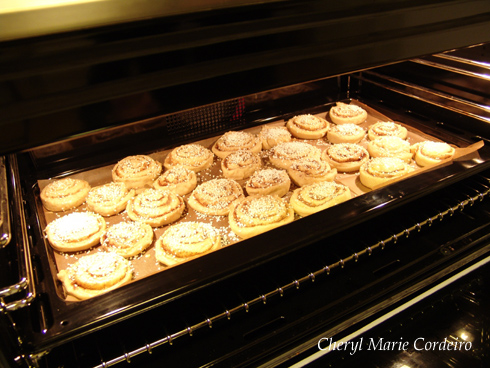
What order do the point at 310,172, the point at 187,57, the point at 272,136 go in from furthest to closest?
the point at 272,136
the point at 310,172
the point at 187,57

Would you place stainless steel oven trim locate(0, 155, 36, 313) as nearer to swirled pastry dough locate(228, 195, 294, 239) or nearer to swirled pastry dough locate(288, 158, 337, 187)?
swirled pastry dough locate(228, 195, 294, 239)

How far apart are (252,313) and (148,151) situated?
128 cm

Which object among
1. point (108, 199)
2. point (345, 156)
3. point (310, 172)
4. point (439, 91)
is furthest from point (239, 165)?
point (439, 91)

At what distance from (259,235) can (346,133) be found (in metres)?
1.43

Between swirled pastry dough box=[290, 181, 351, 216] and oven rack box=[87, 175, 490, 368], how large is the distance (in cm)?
34

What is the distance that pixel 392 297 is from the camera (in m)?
1.76

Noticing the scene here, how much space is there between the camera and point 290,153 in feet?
8.16

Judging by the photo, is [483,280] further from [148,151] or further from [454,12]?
[148,151]

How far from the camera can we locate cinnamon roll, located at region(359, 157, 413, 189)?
2.22 metres

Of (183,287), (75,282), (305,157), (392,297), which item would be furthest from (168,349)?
(305,157)

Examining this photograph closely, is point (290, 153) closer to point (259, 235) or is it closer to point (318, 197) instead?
point (318, 197)

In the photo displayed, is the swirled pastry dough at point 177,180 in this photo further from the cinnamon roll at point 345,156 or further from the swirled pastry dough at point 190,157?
the cinnamon roll at point 345,156

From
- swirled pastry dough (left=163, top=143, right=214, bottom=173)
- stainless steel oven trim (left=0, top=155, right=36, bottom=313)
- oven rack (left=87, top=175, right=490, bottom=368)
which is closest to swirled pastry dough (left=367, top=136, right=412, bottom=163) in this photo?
oven rack (left=87, top=175, right=490, bottom=368)

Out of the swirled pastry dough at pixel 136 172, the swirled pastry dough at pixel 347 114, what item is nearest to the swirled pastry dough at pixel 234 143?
the swirled pastry dough at pixel 136 172
